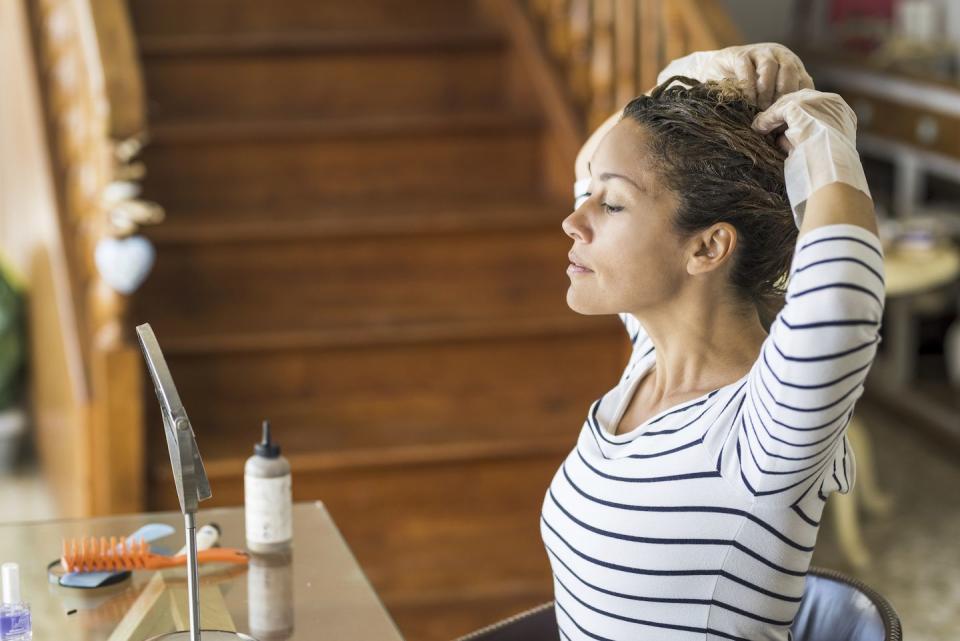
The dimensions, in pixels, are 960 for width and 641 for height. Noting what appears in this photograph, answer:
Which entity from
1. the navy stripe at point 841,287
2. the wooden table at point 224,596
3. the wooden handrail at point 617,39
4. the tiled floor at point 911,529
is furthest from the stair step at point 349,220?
the navy stripe at point 841,287

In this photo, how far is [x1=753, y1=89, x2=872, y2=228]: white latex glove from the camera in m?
1.30

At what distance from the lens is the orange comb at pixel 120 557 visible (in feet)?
5.31

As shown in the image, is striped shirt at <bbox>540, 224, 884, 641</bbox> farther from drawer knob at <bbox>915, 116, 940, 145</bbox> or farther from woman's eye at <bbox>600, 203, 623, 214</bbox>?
drawer knob at <bbox>915, 116, 940, 145</bbox>

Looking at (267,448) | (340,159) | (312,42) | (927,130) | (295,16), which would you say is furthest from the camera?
(927,130)

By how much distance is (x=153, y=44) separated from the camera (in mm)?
3619

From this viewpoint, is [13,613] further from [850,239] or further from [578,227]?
[850,239]

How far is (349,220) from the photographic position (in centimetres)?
328

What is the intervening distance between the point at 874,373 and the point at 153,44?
9.01ft

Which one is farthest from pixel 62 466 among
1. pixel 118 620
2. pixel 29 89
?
pixel 118 620

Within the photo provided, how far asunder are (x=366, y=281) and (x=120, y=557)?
69.3 inches

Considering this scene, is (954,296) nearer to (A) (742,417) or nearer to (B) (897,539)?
(B) (897,539)

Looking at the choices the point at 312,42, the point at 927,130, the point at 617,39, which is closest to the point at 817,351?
the point at 617,39

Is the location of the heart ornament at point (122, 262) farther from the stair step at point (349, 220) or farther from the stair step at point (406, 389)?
the stair step at point (349, 220)

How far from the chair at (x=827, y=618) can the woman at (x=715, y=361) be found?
14cm
